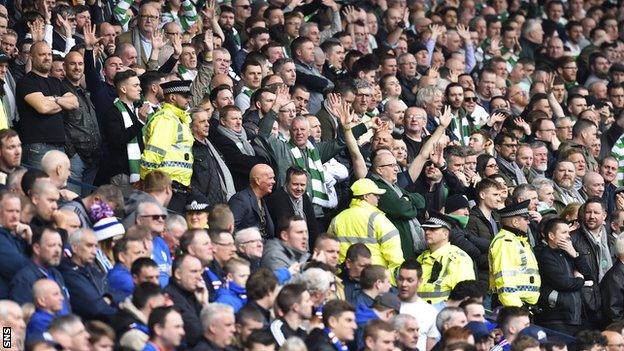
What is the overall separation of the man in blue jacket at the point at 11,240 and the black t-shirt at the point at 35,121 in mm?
2740

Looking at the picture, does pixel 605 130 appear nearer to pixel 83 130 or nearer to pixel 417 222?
pixel 417 222

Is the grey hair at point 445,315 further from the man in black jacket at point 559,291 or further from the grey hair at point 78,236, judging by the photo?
the grey hair at point 78,236

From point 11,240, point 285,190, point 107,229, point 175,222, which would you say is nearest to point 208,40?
point 285,190

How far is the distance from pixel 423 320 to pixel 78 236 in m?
3.44

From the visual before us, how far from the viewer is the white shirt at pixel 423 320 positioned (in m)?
14.4

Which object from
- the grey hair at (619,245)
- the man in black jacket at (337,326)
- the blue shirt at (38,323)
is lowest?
the grey hair at (619,245)

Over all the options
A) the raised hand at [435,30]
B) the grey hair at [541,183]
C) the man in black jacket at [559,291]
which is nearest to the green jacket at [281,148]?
the man in black jacket at [559,291]

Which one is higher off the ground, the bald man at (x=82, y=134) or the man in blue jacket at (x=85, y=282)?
the man in blue jacket at (x=85, y=282)

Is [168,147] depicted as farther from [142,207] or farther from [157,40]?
[157,40]

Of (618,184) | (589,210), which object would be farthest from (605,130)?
(589,210)

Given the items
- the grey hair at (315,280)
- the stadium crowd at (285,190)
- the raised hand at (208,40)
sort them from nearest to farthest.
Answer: the stadium crowd at (285,190) < the grey hair at (315,280) < the raised hand at (208,40)

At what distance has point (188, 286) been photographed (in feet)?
41.2

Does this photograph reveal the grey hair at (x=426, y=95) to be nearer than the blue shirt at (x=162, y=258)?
No

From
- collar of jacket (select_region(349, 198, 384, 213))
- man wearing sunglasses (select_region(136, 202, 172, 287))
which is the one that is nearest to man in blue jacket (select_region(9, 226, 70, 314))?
man wearing sunglasses (select_region(136, 202, 172, 287))
